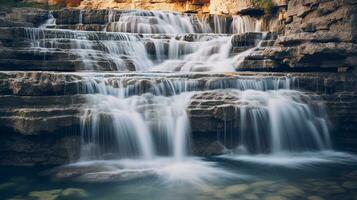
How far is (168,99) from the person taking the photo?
8023mm

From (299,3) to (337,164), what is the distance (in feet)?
21.1

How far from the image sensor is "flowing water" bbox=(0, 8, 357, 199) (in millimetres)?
6191

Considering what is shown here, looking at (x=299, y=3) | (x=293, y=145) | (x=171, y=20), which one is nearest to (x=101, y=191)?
(x=293, y=145)

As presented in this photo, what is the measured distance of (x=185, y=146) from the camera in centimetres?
775

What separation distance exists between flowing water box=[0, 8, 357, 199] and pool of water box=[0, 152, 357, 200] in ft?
0.06

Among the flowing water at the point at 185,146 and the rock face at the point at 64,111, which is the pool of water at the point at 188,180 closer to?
the flowing water at the point at 185,146

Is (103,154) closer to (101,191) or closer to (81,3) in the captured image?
(101,191)

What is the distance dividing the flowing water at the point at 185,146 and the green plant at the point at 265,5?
789cm

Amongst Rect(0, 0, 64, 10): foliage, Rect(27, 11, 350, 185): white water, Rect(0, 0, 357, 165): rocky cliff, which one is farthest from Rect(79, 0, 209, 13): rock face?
Rect(27, 11, 350, 185): white water

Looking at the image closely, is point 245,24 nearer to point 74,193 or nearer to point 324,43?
point 324,43

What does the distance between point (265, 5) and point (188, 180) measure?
1152cm

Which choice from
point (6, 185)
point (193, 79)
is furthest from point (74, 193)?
point (193, 79)

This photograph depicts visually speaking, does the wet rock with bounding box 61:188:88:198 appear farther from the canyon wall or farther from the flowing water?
the canyon wall

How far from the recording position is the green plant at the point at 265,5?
15.9 meters
